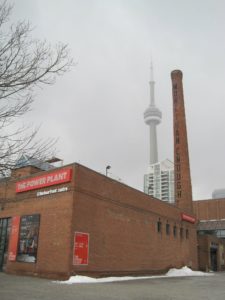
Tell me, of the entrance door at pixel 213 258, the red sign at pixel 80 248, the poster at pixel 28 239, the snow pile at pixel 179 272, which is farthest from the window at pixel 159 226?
the entrance door at pixel 213 258

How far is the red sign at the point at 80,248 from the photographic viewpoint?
25453 mm

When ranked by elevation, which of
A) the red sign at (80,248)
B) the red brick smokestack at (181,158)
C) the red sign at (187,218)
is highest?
the red brick smokestack at (181,158)

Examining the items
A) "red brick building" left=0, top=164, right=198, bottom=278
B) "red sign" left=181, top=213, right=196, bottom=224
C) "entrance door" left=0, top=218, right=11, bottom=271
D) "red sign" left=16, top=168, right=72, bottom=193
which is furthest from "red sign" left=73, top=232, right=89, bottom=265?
→ "red sign" left=181, top=213, right=196, bottom=224

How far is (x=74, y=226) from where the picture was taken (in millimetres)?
25766

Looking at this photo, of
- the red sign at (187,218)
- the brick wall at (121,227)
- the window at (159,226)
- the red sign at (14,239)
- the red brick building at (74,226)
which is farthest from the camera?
the red sign at (187,218)

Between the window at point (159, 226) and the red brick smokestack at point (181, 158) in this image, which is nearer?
the window at point (159, 226)

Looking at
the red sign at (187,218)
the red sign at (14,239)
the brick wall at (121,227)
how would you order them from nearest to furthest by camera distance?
the brick wall at (121,227)
the red sign at (14,239)
the red sign at (187,218)

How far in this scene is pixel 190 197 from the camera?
166ft

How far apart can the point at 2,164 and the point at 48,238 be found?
16451 mm

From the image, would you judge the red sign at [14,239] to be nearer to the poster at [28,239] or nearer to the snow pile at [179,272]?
the poster at [28,239]

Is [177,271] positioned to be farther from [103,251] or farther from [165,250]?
[103,251]

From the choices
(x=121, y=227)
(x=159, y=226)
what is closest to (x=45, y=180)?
(x=121, y=227)

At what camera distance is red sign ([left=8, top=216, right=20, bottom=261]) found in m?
29.0

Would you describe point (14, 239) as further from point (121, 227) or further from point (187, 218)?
point (187, 218)
